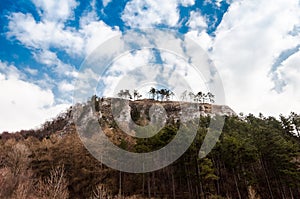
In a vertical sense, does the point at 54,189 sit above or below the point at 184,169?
below

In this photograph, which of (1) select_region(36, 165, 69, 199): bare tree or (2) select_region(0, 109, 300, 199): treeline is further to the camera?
(2) select_region(0, 109, 300, 199): treeline

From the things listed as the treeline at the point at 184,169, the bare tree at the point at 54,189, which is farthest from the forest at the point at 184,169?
the bare tree at the point at 54,189

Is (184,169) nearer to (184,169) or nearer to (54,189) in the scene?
(184,169)

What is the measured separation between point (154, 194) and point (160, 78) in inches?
549

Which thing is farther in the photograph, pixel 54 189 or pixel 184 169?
pixel 184 169

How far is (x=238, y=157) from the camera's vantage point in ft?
91.8

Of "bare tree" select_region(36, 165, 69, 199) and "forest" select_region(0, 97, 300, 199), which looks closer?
"bare tree" select_region(36, 165, 69, 199)

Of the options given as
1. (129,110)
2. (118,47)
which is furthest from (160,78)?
(129,110)

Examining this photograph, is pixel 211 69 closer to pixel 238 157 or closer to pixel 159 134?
pixel 159 134

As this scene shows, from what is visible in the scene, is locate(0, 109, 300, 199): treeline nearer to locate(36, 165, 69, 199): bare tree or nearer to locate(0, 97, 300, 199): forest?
locate(0, 97, 300, 199): forest

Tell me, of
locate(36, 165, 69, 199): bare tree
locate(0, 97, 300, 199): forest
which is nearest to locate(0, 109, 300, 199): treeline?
locate(0, 97, 300, 199): forest

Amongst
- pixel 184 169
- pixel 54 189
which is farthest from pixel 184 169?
pixel 54 189

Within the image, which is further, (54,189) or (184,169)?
(184,169)

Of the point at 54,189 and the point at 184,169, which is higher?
the point at 184,169
